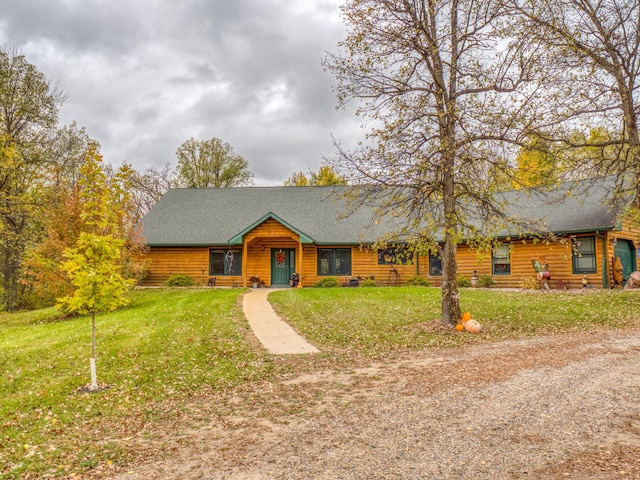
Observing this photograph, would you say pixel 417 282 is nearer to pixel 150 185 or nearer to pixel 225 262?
pixel 225 262

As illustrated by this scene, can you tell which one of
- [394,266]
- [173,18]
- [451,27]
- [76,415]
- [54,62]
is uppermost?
[54,62]

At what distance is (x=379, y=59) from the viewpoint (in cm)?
1191

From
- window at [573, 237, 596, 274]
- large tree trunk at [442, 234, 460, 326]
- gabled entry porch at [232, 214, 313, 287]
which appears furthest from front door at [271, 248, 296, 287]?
window at [573, 237, 596, 274]

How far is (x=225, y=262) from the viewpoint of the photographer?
82.2 feet

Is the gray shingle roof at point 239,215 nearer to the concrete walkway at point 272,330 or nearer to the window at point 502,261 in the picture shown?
the window at point 502,261

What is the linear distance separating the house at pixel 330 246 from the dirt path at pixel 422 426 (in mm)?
13060

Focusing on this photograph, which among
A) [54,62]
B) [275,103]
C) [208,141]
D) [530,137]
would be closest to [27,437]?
[530,137]

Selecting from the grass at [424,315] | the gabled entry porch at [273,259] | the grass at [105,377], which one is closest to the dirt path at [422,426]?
the grass at [105,377]

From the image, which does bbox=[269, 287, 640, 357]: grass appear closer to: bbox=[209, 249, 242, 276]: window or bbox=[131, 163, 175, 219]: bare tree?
bbox=[209, 249, 242, 276]: window

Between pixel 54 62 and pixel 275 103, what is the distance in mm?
14423

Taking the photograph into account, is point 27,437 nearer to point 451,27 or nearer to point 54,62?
point 451,27

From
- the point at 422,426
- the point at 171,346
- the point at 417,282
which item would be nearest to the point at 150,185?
the point at 417,282

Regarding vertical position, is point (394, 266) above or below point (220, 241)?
below

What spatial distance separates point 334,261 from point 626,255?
561 inches
